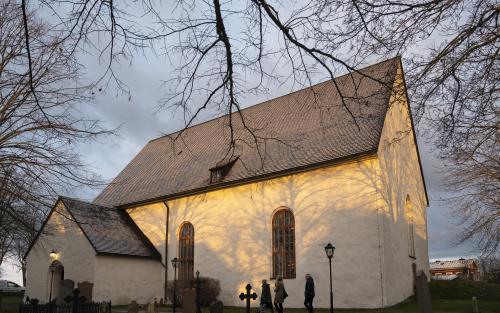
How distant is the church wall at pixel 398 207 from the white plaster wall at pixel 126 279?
1236 cm

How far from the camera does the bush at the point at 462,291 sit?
23.5 metres

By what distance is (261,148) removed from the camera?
21.9 meters

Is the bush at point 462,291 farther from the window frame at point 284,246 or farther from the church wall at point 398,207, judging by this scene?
the window frame at point 284,246

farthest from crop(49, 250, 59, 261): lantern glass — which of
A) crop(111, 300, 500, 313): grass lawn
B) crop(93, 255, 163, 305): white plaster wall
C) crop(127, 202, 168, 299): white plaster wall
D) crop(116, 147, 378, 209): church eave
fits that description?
crop(111, 300, 500, 313): grass lawn

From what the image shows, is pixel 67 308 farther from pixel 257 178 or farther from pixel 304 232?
pixel 257 178

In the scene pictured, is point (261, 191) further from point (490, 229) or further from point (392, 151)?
point (490, 229)

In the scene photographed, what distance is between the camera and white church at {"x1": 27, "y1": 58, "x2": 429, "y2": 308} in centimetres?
1909

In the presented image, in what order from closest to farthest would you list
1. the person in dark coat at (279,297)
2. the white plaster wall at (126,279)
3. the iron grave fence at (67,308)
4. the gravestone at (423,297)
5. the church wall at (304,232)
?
the gravestone at (423,297)
the iron grave fence at (67,308)
the person in dark coat at (279,297)
the church wall at (304,232)
the white plaster wall at (126,279)

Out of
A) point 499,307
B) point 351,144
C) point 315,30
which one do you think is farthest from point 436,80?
point 499,307

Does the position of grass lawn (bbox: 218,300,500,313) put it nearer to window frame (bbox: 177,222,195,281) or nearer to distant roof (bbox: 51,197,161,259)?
window frame (bbox: 177,222,195,281)

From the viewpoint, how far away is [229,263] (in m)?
22.9

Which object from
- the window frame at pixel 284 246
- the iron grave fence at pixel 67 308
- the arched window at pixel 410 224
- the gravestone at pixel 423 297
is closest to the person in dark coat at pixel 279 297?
the window frame at pixel 284 246

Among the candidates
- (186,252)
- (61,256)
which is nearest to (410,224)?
(186,252)

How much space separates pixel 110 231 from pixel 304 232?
428 inches
